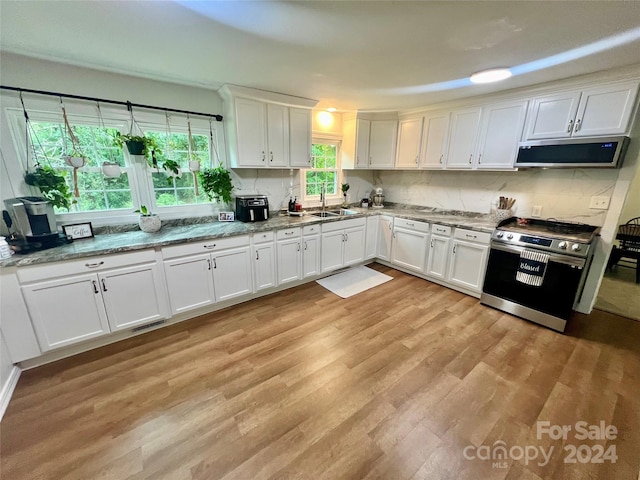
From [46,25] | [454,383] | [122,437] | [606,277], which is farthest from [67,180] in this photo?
[606,277]

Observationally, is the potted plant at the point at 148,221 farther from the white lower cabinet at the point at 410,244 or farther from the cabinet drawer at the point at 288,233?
the white lower cabinet at the point at 410,244

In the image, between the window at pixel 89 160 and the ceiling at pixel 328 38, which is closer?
the ceiling at pixel 328 38

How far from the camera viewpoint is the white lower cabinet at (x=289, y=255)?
122 inches

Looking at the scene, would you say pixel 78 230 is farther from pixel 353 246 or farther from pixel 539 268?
pixel 539 268

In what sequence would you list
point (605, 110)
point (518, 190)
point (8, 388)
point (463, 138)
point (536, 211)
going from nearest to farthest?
1. point (8, 388)
2. point (605, 110)
3. point (536, 211)
4. point (518, 190)
5. point (463, 138)

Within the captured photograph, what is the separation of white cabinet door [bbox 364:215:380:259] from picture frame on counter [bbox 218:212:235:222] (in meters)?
1.96

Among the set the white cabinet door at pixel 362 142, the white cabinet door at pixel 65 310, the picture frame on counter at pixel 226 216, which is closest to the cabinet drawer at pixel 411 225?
the white cabinet door at pixel 362 142

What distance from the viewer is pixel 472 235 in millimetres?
3010

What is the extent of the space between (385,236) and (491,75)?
7.43 ft

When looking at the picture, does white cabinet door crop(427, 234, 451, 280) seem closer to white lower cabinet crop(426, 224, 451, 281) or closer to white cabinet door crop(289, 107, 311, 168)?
white lower cabinet crop(426, 224, 451, 281)

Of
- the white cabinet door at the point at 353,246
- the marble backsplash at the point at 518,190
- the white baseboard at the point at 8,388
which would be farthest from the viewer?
the white cabinet door at the point at 353,246

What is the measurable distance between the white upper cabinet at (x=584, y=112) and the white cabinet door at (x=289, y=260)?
9.35ft

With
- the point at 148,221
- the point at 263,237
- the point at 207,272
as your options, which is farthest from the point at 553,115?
the point at 148,221

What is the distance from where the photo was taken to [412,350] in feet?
7.43
